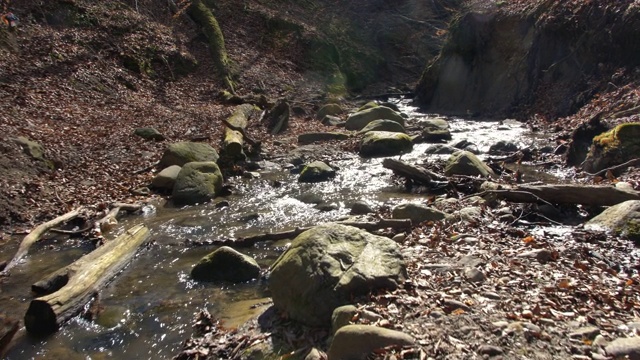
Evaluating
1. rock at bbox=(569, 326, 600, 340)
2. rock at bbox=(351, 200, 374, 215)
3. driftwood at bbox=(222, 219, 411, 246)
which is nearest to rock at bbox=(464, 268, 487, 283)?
rock at bbox=(569, 326, 600, 340)

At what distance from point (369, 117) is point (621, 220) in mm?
13273

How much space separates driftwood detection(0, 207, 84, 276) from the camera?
7844 millimetres

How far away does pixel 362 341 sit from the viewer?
4066 millimetres

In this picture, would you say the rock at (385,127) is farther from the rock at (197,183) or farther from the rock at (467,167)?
Result: the rock at (197,183)

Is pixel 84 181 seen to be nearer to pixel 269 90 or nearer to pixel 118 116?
pixel 118 116

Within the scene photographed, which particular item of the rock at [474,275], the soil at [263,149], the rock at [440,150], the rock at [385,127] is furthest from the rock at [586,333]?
the rock at [385,127]

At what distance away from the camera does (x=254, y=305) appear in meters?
6.21

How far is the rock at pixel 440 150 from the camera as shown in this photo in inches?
578

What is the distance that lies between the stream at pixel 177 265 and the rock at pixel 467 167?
133cm

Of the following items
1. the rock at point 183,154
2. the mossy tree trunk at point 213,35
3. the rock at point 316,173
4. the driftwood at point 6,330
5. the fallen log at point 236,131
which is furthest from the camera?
the mossy tree trunk at point 213,35

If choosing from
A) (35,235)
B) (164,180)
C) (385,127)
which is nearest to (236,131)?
(164,180)

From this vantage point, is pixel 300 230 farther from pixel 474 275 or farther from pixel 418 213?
pixel 474 275

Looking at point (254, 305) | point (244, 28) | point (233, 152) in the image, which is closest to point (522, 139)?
point (233, 152)

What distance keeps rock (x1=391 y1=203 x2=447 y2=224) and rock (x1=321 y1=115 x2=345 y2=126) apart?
Answer: 39.7 feet
